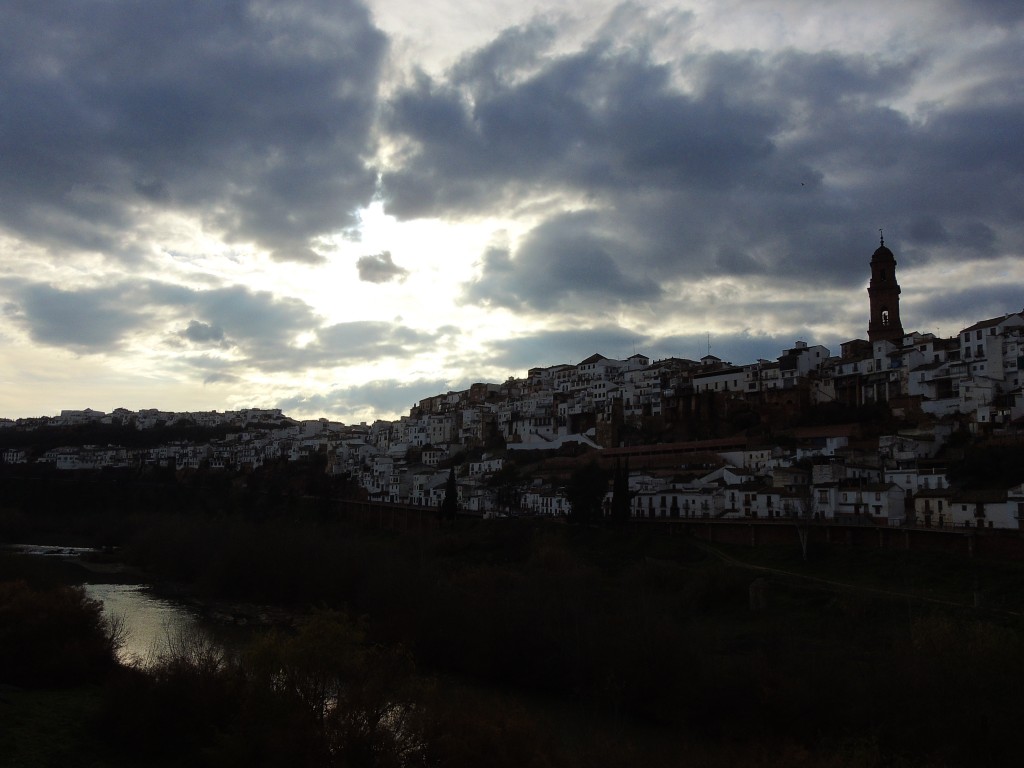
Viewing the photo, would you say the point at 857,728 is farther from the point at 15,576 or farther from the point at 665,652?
the point at 15,576

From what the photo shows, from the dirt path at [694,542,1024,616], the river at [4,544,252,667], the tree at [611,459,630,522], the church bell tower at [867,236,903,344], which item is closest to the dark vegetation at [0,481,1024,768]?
the dirt path at [694,542,1024,616]

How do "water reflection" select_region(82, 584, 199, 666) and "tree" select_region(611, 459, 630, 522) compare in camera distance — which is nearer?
"water reflection" select_region(82, 584, 199, 666)

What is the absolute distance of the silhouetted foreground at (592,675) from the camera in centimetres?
1562

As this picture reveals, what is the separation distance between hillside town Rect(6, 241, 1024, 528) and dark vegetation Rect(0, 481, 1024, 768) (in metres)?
4.80

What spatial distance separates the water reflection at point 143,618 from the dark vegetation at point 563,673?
321 centimetres

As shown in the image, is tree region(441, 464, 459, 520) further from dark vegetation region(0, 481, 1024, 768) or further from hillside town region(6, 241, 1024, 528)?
dark vegetation region(0, 481, 1024, 768)

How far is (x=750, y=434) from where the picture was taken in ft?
177

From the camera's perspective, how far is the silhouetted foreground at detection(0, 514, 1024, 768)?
51.3 feet

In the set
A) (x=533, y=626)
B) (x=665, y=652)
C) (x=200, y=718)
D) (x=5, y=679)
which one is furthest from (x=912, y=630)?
(x=5, y=679)

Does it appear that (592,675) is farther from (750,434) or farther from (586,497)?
(750,434)

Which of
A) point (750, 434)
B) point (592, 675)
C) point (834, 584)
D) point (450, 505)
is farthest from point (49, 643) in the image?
point (750, 434)

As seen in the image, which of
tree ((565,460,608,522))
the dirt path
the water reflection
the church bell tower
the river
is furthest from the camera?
the church bell tower

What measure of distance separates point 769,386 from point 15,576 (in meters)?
45.2

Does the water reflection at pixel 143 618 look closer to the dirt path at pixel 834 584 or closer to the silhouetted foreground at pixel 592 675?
the silhouetted foreground at pixel 592 675
